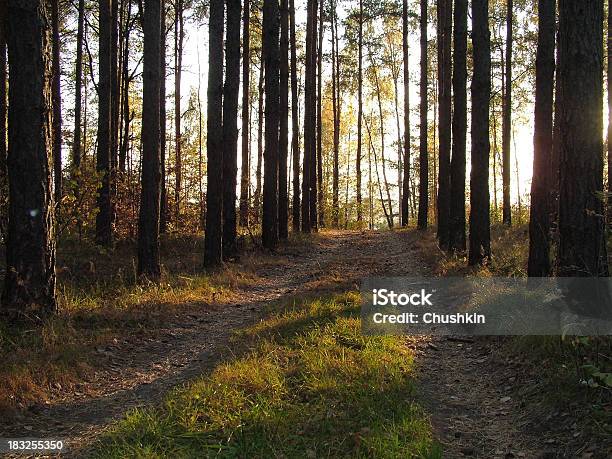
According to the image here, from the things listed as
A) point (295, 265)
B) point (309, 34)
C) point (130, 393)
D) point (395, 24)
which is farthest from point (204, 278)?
point (395, 24)

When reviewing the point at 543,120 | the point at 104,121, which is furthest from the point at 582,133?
the point at 104,121

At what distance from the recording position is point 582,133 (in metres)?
5.52

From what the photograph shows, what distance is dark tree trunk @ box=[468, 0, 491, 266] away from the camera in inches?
420

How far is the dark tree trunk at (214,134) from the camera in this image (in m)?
11.5

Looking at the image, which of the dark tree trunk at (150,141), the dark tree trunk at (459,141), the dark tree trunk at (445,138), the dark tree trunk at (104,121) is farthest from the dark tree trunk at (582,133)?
the dark tree trunk at (104,121)

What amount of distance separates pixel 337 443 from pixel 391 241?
1584 centimetres

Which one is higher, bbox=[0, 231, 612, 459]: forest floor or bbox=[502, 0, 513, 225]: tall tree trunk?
bbox=[502, 0, 513, 225]: tall tree trunk

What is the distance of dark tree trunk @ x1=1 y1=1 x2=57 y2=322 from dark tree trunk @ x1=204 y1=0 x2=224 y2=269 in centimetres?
524

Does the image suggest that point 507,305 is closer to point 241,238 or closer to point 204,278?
point 204,278

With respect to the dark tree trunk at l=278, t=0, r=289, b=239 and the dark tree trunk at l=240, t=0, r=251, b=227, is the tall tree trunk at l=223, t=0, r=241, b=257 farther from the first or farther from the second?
the dark tree trunk at l=278, t=0, r=289, b=239

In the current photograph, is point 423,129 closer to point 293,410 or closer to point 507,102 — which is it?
point 507,102

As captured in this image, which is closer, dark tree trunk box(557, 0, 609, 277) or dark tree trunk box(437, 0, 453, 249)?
dark tree trunk box(557, 0, 609, 277)

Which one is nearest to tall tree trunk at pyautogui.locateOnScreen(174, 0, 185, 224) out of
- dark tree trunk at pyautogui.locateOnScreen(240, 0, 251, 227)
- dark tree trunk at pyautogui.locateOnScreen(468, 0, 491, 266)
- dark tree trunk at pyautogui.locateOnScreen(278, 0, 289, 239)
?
dark tree trunk at pyautogui.locateOnScreen(240, 0, 251, 227)

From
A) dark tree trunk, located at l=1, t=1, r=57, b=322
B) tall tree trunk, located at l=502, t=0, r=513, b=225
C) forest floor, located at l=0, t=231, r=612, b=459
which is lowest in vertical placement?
forest floor, located at l=0, t=231, r=612, b=459
